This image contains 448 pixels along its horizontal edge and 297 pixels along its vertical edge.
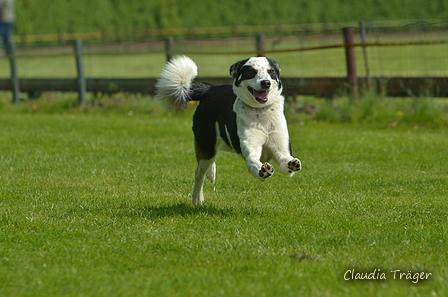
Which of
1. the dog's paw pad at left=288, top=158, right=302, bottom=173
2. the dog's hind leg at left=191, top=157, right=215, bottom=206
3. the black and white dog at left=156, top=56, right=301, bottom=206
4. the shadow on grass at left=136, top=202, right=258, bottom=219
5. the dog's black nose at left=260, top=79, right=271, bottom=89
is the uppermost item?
the dog's black nose at left=260, top=79, right=271, bottom=89

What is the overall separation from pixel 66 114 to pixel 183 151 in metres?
6.79

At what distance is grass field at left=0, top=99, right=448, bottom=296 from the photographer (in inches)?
181

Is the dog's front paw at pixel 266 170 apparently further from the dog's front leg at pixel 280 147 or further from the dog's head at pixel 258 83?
the dog's head at pixel 258 83

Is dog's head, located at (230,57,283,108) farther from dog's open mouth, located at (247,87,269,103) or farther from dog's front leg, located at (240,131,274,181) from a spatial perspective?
dog's front leg, located at (240,131,274,181)

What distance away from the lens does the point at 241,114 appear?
649 cm

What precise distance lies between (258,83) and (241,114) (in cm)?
34

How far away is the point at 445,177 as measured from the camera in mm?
8305

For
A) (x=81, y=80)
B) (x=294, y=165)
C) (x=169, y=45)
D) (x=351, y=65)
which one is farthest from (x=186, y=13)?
(x=294, y=165)

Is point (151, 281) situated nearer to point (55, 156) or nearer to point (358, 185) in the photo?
point (358, 185)

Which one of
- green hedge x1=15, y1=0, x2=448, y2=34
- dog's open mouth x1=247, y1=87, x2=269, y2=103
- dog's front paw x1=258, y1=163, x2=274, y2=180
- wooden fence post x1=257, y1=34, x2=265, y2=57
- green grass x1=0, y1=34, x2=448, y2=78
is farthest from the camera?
green hedge x1=15, y1=0, x2=448, y2=34

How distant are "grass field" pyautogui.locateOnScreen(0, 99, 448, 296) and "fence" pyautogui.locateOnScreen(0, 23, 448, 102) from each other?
7.99 ft

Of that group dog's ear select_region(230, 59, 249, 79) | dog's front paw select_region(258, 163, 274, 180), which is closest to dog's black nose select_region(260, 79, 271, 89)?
dog's ear select_region(230, 59, 249, 79)

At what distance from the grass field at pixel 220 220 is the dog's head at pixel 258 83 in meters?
1.04

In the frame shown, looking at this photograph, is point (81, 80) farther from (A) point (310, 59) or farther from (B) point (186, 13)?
(B) point (186, 13)
